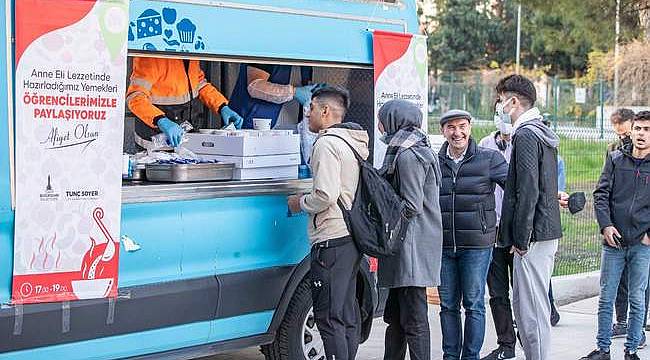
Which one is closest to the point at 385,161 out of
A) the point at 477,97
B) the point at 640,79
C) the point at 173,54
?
the point at 173,54

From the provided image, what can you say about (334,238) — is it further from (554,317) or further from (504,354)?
(554,317)

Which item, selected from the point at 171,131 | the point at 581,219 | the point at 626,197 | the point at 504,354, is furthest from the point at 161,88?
the point at 581,219

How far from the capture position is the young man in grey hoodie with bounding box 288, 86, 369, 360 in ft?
19.2

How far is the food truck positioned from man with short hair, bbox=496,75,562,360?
825 mm

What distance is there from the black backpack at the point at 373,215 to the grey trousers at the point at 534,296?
3.25 feet

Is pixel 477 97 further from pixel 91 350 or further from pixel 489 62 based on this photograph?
pixel 91 350

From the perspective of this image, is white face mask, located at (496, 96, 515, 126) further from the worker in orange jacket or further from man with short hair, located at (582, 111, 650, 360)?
the worker in orange jacket

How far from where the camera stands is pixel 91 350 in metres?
5.24

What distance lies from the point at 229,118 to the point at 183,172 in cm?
124

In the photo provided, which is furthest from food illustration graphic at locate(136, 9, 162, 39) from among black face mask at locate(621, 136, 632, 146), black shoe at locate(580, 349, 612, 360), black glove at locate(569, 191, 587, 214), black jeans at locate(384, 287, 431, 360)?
black shoe at locate(580, 349, 612, 360)

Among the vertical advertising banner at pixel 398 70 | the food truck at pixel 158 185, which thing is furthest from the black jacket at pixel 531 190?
the food truck at pixel 158 185

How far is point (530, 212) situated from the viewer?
20.6ft

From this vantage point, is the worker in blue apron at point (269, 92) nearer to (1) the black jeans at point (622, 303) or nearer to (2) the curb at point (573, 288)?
(1) the black jeans at point (622, 303)

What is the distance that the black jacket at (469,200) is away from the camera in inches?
258
